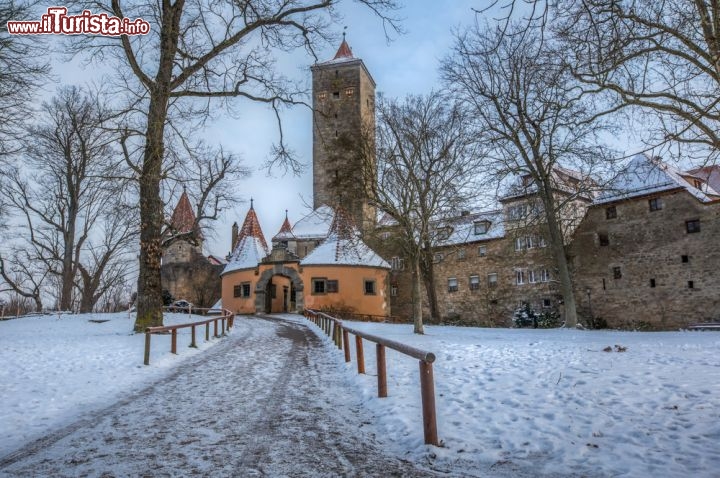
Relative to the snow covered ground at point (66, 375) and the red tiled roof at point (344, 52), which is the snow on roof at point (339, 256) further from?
the red tiled roof at point (344, 52)

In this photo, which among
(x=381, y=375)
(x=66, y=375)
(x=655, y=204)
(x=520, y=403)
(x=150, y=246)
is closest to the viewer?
(x=520, y=403)

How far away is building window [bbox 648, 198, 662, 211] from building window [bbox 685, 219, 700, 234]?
1.69 m

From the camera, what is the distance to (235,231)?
61.3m

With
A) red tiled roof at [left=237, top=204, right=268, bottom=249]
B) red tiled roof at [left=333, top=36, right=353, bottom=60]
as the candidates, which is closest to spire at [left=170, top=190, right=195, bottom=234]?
red tiled roof at [left=237, top=204, right=268, bottom=249]

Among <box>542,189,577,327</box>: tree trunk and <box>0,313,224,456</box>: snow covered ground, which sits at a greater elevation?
<box>542,189,577,327</box>: tree trunk

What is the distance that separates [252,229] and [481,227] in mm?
17920

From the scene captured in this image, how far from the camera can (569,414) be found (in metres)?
4.97

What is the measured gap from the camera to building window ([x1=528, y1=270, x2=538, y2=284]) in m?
33.2

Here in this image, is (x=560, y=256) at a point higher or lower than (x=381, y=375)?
higher

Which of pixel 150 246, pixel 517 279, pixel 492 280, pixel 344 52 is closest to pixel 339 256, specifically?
pixel 492 280

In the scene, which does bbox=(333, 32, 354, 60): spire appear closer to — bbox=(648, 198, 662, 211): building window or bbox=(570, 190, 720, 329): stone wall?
bbox=(570, 190, 720, 329): stone wall

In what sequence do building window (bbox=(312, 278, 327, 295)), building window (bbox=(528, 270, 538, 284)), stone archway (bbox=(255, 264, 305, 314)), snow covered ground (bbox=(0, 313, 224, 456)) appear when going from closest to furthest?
snow covered ground (bbox=(0, 313, 224, 456))
building window (bbox=(312, 278, 327, 295))
building window (bbox=(528, 270, 538, 284))
stone archway (bbox=(255, 264, 305, 314))

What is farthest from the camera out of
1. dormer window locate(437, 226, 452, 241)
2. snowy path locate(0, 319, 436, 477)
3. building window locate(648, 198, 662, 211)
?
building window locate(648, 198, 662, 211)

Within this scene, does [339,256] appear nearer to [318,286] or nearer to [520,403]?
[318,286]
